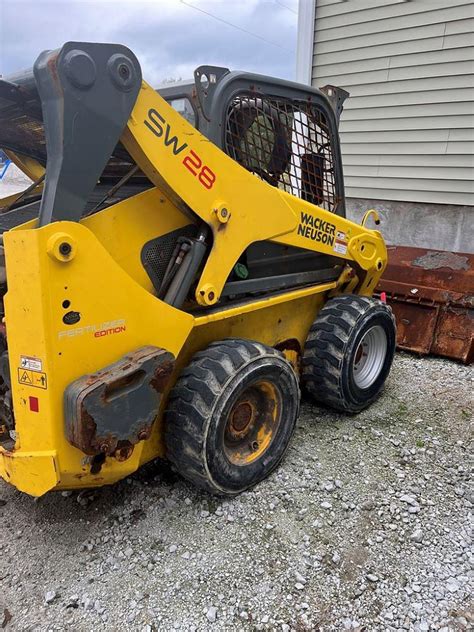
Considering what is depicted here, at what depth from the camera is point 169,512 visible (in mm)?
2631

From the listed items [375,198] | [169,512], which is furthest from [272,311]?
[375,198]

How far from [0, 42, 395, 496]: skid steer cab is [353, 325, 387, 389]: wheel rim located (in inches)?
5.2

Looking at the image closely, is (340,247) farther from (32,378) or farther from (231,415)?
(32,378)

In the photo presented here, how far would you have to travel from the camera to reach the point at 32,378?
2057 mm

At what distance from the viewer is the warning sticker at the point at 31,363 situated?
2023mm

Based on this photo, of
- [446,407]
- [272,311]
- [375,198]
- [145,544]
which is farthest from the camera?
[375,198]

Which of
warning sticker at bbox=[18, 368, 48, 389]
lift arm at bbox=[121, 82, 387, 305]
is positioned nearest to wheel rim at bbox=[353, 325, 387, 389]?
lift arm at bbox=[121, 82, 387, 305]

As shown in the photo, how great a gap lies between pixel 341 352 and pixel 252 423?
0.88m

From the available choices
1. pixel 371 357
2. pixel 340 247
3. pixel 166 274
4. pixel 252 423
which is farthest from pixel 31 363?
pixel 371 357

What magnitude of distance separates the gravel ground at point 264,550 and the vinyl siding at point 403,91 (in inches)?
149

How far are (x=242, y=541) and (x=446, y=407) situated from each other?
2.17 metres

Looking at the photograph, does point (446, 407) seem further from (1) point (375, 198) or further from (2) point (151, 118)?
(1) point (375, 198)

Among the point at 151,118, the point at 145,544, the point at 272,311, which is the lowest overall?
the point at 145,544

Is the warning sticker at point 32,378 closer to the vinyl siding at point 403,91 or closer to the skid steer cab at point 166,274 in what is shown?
the skid steer cab at point 166,274
